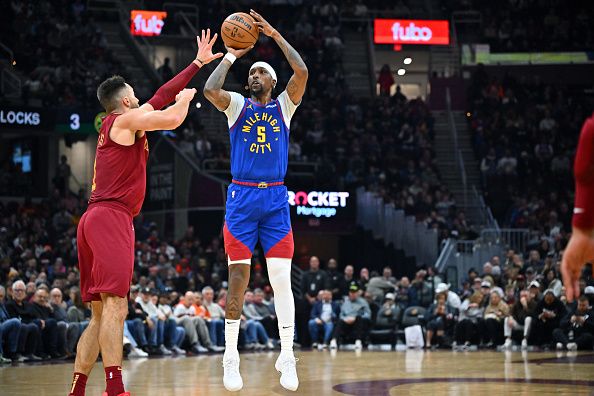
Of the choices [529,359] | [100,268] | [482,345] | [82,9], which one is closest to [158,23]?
[82,9]

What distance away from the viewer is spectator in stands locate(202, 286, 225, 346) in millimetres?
19108

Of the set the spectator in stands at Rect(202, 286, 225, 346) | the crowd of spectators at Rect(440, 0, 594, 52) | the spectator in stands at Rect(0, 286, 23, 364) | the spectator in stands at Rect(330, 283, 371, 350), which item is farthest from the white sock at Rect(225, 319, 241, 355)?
the crowd of spectators at Rect(440, 0, 594, 52)

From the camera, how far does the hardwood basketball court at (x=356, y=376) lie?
31.3ft

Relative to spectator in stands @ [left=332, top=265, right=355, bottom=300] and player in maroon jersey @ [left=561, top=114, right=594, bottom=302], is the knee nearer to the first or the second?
player in maroon jersey @ [left=561, top=114, right=594, bottom=302]

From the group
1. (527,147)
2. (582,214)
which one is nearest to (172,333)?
(582,214)

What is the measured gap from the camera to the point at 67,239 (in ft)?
75.7

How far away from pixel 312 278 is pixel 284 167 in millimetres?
12710

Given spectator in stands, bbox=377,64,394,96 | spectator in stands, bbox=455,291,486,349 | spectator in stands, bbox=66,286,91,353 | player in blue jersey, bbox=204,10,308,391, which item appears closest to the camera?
player in blue jersey, bbox=204,10,308,391

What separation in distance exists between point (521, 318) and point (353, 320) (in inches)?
131

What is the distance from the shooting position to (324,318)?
67.2 feet

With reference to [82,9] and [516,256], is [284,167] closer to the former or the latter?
[516,256]

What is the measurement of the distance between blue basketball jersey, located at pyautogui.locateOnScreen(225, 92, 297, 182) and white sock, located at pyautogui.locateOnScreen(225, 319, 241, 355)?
123 cm

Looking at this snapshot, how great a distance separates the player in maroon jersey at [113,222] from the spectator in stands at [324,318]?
13.1 m

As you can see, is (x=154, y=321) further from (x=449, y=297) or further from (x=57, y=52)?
(x=57, y=52)
